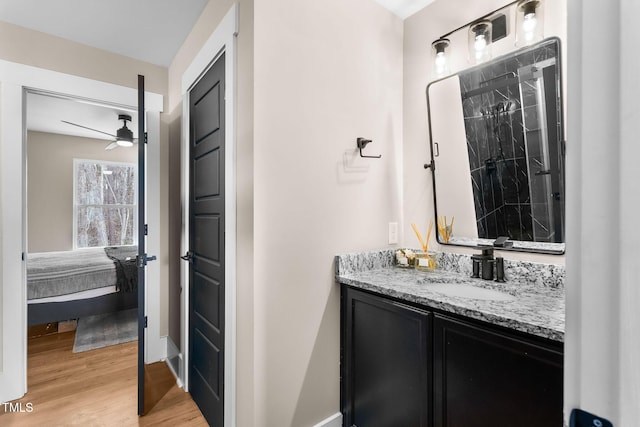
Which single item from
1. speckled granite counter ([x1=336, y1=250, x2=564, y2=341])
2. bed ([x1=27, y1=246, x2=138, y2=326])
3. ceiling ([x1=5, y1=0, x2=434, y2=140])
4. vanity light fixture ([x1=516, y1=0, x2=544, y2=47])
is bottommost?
bed ([x1=27, y1=246, x2=138, y2=326])

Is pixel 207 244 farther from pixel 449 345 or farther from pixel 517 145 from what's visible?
pixel 517 145

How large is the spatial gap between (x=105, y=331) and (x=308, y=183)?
3.14m

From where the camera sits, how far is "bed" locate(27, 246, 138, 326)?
3.00 m

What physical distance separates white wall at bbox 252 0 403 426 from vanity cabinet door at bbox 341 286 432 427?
9 centimetres

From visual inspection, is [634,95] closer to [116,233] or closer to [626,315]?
[626,315]

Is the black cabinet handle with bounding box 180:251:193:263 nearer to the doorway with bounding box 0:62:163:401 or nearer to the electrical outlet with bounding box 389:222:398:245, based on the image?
the doorway with bounding box 0:62:163:401

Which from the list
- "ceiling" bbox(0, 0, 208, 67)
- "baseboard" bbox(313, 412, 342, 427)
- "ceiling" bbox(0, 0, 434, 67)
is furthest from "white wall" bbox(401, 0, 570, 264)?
"ceiling" bbox(0, 0, 208, 67)

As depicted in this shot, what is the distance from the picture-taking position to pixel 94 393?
2.15m

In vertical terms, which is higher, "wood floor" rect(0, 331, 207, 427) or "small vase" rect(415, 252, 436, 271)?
"small vase" rect(415, 252, 436, 271)

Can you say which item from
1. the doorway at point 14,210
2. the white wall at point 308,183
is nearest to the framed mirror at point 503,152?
the white wall at point 308,183

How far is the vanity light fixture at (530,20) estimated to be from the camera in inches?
56.6

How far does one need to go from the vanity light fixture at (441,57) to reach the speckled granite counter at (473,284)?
1.10 meters

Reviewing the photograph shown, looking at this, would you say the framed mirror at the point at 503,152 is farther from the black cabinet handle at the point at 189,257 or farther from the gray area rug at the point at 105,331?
the gray area rug at the point at 105,331

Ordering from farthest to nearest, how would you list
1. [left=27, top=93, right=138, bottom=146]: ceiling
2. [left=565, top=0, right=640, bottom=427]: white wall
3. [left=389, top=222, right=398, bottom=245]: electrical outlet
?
[left=27, top=93, right=138, bottom=146]: ceiling → [left=389, top=222, right=398, bottom=245]: electrical outlet → [left=565, top=0, right=640, bottom=427]: white wall
